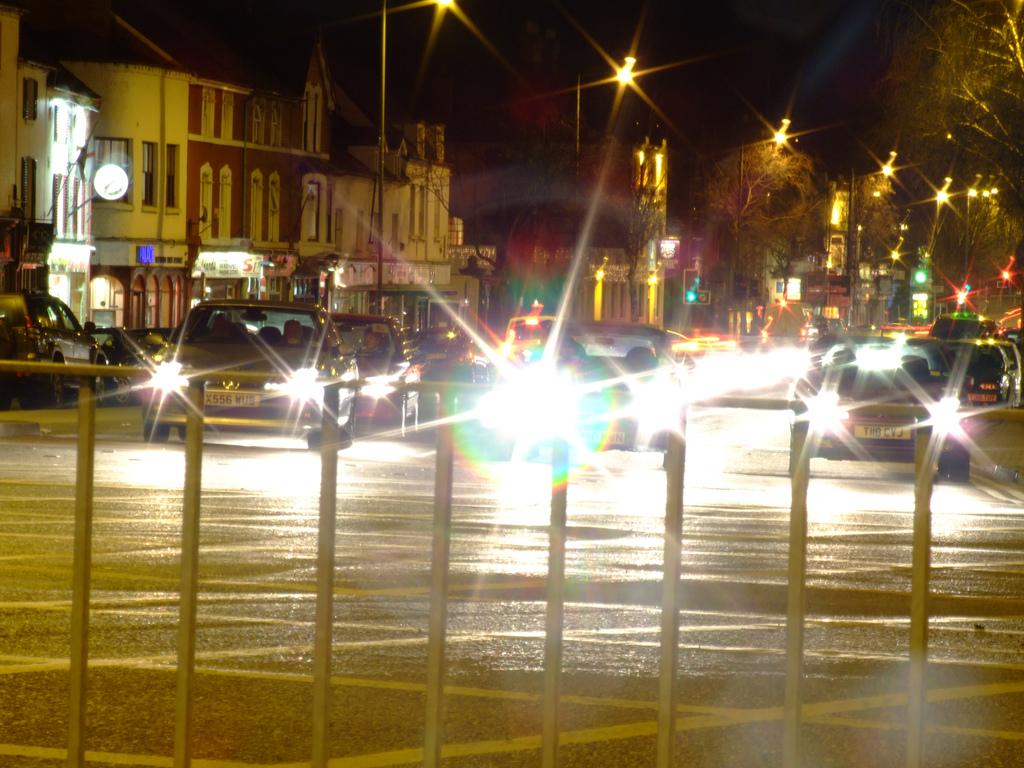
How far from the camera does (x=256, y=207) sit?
66438 millimetres

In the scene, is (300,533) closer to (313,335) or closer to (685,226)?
(313,335)

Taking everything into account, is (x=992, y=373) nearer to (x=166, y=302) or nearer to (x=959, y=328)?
(x=959, y=328)

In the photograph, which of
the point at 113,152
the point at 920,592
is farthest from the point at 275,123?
the point at 920,592

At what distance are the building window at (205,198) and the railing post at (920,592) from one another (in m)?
58.1

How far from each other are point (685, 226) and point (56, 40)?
175ft

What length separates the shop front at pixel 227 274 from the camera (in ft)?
206

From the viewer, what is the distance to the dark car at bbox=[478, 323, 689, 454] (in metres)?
6.90

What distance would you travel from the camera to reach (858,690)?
8125 mm

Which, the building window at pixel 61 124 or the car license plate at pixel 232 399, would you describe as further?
the building window at pixel 61 124

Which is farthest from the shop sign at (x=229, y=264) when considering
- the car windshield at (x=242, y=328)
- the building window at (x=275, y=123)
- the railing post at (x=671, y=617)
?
the railing post at (x=671, y=617)

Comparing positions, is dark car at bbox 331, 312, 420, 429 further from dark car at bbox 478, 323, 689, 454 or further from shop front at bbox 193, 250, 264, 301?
shop front at bbox 193, 250, 264, 301

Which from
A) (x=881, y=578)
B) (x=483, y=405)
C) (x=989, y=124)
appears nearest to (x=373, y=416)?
(x=483, y=405)

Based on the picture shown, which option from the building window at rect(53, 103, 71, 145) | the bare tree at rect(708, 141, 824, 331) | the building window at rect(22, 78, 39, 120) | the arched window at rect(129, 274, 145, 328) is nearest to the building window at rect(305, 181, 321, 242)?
the arched window at rect(129, 274, 145, 328)

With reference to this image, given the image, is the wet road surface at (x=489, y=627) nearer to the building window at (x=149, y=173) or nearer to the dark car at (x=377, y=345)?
the dark car at (x=377, y=345)
